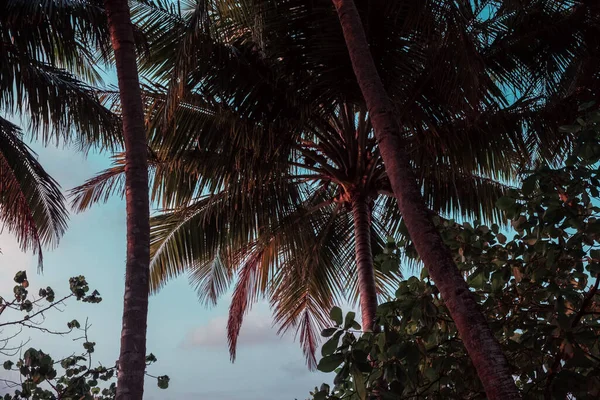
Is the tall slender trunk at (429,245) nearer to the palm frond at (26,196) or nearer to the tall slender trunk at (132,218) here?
the tall slender trunk at (132,218)

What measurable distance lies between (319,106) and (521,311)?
488cm

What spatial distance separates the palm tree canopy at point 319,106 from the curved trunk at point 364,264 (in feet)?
1.08

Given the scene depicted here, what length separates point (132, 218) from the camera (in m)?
4.27

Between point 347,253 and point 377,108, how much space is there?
Result: 278 inches

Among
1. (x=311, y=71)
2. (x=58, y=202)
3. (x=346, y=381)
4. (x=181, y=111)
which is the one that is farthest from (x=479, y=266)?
(x=58, y=202)

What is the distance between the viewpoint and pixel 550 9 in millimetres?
7270

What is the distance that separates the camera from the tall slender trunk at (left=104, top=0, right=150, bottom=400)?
149 inches

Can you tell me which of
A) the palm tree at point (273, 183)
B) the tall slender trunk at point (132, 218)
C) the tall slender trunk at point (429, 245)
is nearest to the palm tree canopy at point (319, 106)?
the palm tree at point (273, 183)

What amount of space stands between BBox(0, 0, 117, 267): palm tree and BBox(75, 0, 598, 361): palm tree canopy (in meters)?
0.88

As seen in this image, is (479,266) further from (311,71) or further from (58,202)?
(58,202)

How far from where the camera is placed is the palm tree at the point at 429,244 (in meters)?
2.64

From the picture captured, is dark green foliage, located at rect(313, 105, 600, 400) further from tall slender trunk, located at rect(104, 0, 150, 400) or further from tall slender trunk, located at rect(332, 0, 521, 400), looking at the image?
tall slender trunk, located at rect(104, 0, 150, 400)

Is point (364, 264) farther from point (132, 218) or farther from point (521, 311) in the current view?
point (521, 311)

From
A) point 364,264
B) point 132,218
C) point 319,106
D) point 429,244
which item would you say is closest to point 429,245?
point 429,244
